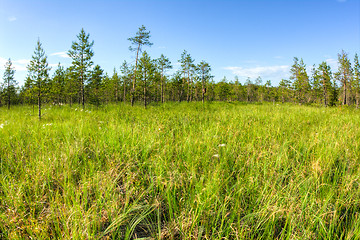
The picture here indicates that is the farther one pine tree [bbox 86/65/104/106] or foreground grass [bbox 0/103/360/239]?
pine tree [bbox 86/65/104/106]

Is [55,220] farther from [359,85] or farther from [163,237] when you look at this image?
[359,85]

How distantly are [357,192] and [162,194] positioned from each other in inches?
77.0

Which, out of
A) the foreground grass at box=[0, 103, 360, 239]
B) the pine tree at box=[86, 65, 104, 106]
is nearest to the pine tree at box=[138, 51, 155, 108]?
the pine tree at box=[86, 65, 104, 106]

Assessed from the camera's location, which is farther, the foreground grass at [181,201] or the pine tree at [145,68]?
the pine tree at [145,68]

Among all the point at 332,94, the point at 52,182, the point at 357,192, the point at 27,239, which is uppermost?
the point at 332,94

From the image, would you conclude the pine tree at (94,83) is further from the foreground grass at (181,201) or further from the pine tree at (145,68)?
the foreground grass at (181,201)

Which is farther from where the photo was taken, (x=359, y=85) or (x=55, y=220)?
(x=359, y=85)

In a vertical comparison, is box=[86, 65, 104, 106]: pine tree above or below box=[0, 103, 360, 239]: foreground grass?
above

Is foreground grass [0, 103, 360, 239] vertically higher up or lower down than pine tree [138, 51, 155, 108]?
lower down

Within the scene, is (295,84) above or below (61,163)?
above

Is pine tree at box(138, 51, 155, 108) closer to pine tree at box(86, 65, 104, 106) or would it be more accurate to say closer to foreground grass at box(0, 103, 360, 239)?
pine tree at box(86, 65, 104, 106)

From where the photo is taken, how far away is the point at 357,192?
163 centimetres

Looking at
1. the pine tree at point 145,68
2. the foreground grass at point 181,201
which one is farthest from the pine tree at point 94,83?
the foreground grass at point 181,201

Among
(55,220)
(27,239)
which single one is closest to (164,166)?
(55,220)
